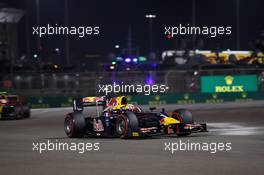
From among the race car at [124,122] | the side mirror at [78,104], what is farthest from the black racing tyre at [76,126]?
the side mirror at [78,104]

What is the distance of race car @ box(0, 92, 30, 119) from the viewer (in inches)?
1312

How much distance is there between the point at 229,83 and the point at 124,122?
89.1ft

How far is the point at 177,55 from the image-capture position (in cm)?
6912

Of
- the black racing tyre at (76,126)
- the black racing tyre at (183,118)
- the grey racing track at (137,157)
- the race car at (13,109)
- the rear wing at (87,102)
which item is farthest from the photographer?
the race car at (13,109)

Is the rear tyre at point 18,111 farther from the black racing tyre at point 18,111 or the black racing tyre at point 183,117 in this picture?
the black racing tyre at point 183,117

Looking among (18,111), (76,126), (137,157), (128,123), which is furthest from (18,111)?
(137,157)

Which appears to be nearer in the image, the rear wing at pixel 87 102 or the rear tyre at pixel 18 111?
the rear wing at pixel 87 102

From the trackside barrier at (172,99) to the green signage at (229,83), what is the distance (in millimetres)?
661

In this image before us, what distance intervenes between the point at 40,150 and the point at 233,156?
4770mm

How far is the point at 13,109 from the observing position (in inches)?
1314

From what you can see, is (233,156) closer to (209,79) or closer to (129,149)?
(129,149)

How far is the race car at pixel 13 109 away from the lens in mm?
33312

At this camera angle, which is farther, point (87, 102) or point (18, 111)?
point (18, 111)

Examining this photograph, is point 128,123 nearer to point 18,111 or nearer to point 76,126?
point 76,126
